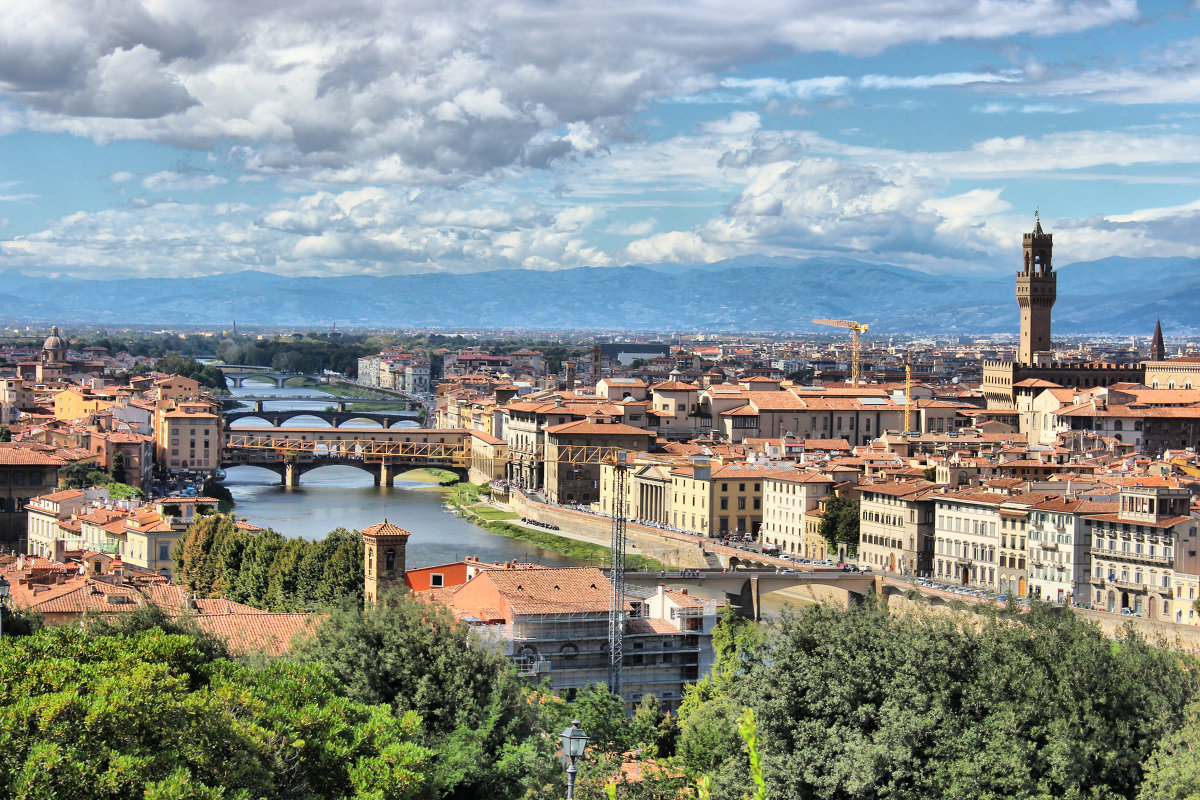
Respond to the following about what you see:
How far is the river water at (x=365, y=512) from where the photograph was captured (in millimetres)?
44719

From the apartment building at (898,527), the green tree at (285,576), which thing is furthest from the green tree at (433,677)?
the apartment building at (898,527)

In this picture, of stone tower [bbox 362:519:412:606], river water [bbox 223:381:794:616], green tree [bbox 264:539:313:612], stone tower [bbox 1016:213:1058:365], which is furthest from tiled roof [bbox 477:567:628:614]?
stone tower [bbox 1016:213:1058:365]

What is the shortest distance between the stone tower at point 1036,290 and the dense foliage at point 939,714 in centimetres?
6060

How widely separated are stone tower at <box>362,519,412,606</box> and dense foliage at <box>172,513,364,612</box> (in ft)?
9.50

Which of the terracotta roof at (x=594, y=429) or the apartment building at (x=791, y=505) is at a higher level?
the terracotta roof at (x=594, y=429)

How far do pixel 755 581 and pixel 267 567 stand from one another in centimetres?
997

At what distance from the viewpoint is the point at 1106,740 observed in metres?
16.4

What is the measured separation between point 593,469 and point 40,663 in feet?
156

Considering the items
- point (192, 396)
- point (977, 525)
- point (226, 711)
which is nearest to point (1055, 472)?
point (977, 525)

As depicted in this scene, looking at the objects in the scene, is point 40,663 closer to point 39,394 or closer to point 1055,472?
point 1055,472

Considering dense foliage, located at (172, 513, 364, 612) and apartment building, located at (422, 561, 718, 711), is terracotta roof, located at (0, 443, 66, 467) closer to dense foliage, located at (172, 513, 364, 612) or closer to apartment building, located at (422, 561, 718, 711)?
dense foliage, located at (172, 513, 364, 612)

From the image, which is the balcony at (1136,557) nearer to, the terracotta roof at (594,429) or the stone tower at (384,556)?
the stone tower at (384,556)

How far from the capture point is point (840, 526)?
141ft

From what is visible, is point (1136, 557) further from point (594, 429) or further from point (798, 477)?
point (594, 429)
